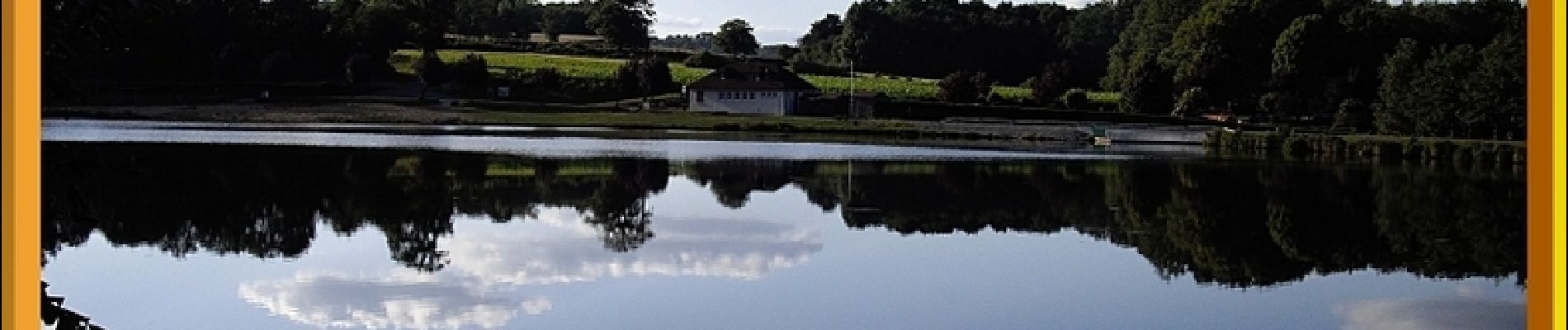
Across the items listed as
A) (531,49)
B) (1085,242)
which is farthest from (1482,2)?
(1085,242)

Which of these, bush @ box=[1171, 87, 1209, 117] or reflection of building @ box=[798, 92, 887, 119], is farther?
reflection of building @ box=[798, 92, 887, 119]

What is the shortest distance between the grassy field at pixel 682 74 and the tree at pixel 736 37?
560 inches

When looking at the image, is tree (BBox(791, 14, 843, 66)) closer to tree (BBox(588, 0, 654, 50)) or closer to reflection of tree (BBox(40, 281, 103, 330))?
tree (BBox(588, 0, 654, 50))

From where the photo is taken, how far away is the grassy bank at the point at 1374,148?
30375mm

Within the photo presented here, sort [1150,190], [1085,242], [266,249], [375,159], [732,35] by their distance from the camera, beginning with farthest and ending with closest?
[732,35] < [375,159] < [1150,190] < [1085,242] < [266,249]

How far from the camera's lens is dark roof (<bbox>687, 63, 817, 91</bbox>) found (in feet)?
168

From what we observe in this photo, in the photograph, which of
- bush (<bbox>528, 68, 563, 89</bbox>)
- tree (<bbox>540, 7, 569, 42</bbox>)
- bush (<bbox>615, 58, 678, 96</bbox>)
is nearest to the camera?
bush (<bbox>528, 68, 563, 89</bbox>)

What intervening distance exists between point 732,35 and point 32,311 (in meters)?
72.5

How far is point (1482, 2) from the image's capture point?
49.3m

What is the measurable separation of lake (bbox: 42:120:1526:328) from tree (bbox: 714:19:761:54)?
161ft

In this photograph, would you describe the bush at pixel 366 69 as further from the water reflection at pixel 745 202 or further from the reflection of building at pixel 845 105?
the water reflection at pixel 745 202

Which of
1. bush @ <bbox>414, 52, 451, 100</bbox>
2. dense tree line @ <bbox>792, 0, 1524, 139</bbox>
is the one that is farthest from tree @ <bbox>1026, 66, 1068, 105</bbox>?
bush @ <bbox>414, 52, 451, 100</bbox>

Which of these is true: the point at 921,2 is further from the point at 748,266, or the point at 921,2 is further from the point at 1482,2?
the point at 748,266

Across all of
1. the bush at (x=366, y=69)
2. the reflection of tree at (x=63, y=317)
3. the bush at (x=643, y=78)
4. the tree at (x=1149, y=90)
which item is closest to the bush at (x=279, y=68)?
the bush at (x=366, y=69)
